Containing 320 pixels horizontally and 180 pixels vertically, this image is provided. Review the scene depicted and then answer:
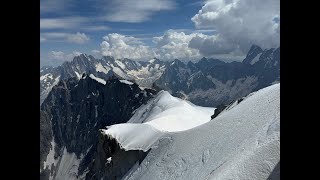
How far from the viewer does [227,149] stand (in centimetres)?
3073

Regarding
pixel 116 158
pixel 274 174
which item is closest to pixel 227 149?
pixel 274 174

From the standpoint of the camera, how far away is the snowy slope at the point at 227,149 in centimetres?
2226

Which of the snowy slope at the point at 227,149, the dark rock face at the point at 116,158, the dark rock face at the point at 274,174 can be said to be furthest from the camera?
the dark rock face at the point at 116,158

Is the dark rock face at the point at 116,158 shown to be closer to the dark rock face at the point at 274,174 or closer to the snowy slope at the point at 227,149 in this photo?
the snowy slope at the point at 227,149

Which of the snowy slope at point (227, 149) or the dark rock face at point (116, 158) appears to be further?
the dark rock face at point (116, 158)

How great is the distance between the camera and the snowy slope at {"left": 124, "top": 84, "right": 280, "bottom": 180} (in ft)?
73.0

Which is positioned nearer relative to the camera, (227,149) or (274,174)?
(274,174)

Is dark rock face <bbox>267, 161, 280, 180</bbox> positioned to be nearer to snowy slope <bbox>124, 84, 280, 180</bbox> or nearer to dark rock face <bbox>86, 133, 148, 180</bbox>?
snowy slope <bbox>124, 84, 280, 180</bbox>

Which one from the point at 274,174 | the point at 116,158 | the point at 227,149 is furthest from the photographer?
the point at 116,158

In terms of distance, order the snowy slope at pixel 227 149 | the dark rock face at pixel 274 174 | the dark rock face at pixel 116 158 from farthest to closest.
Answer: the dark rock face at pixel 116 158
the snowy slope at pixel 227 149
the dark rock face at pixel 274 174

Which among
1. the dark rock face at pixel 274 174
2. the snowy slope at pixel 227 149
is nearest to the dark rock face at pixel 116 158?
the snowy slope at pixel 227 149

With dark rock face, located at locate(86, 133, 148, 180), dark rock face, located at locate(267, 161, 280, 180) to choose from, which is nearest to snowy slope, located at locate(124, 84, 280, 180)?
dark rock face, located at locate(267, 161, 280, 180)

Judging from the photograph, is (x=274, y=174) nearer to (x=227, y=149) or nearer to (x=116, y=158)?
(x=227, y=149)
